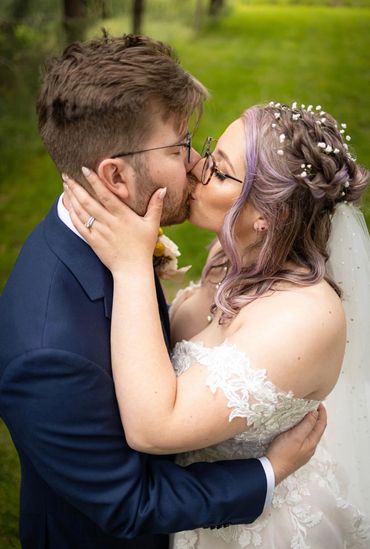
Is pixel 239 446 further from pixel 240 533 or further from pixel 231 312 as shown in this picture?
pixel 231 312

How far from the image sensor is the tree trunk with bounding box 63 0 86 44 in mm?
7996

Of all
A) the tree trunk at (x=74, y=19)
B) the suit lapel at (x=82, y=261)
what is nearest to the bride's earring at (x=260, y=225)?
the suit lapel at (x=82, y=261)

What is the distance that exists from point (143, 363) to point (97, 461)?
Result: 0.34 m

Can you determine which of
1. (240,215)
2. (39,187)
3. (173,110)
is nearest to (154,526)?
(240,215)

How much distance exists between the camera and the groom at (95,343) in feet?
5.90

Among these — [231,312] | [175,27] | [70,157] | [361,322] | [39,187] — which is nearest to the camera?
[70,157]

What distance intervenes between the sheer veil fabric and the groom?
1.80ft

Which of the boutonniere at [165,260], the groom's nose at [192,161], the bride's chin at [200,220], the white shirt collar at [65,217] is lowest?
the boutonniere at [165,260]

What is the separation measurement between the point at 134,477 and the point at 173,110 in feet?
4.27

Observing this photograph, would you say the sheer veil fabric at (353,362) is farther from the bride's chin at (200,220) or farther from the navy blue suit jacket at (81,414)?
the navy blue suit jacket at (81,414)

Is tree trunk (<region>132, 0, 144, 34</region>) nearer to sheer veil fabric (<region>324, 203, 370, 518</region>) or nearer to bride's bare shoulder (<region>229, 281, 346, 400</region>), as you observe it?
sheer veil fabric (<region>324, 203, 370, 518</region>)

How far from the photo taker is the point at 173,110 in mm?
2131

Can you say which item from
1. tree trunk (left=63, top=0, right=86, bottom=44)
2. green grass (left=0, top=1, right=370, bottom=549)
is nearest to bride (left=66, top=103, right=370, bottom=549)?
green grass (left=0, top=1, right=370, bottom=549)

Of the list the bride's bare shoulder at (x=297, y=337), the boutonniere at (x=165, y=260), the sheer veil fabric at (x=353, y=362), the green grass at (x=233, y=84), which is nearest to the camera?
the bride's bare shoulder at (x=297, y=337)
